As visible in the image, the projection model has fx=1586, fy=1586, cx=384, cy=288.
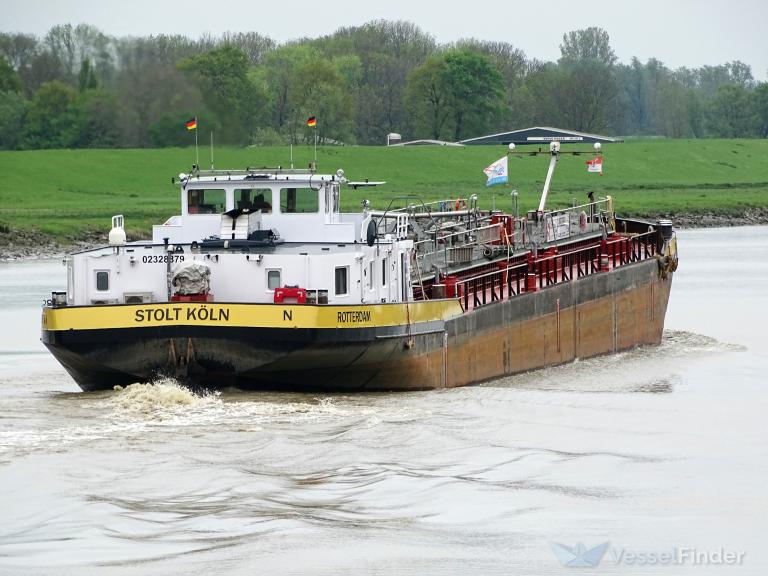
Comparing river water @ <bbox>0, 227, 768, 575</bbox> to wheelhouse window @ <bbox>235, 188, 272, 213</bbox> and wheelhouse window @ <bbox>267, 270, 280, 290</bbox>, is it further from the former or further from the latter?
wheelhouse window @ <bbox>235, 188, 272, 213</bbox>

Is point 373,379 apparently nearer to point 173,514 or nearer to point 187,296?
point 187,296

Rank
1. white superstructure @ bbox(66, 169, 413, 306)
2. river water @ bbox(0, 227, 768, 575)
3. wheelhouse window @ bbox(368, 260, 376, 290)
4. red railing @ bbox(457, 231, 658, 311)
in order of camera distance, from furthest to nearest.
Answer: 1. red railing @ bbox(457, 231, 658, 311)
2. wheelhouse window @ bbox(368, 260, 376, 290)
3. white superstructure @ bbox(66, 169, 413, 306)
4. river water @ bbox(0, 227, 768, 575)

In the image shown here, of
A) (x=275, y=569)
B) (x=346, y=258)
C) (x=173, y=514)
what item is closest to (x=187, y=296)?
(x=346, y=258)

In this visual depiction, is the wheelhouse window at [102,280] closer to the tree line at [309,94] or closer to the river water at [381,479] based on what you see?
the river water at [381,479]

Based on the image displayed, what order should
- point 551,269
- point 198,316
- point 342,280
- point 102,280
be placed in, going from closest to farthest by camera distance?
point 198,316 < point 342,280 < point 102,280 < point 551,269

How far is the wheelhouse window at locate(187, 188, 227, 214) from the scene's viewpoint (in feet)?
103

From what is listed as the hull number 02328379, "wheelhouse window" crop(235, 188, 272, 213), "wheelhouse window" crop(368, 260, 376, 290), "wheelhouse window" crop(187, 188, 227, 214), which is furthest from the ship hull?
"wheelhouse window" crop(187, 188, 227, 214)

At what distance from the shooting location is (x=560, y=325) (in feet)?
125

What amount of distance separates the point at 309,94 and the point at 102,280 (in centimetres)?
7855

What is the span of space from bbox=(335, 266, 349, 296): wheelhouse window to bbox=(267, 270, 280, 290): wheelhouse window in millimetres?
1071

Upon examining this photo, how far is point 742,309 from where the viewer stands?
4900 cm

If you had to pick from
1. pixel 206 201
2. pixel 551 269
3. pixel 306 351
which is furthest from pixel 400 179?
pixel 306 351

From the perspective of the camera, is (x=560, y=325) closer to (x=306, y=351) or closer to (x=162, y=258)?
(x=306, y=351)

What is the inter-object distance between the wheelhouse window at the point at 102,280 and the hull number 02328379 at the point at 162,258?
0.79 meters
